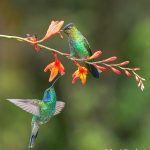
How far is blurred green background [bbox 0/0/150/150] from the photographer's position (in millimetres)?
9211

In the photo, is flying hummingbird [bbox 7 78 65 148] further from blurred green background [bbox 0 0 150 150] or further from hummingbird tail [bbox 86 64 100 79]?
blurred green background [bbox 0 0 150 150]

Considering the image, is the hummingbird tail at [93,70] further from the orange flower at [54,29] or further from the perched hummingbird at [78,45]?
the orange flower at [54,29]

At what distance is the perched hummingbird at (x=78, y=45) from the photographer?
1771 mm

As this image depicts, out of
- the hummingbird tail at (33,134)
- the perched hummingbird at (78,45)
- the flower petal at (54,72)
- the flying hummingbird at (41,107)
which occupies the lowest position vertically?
the hummingbird tail at (33,134)

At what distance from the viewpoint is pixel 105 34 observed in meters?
10.1

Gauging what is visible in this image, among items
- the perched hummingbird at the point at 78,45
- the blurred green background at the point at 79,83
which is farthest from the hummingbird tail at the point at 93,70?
the blurred green background at the point at 79,83

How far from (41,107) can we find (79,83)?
7.60 meters

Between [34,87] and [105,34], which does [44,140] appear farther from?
[105,34]

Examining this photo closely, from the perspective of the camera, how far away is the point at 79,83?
373 inches

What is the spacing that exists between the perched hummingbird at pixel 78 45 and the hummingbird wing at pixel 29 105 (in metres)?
0.20

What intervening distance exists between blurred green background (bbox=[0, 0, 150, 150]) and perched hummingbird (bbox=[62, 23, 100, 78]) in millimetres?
7107

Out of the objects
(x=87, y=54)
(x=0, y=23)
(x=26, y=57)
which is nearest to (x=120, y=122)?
(x=26, y=57)

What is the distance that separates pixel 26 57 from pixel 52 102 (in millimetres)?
8184

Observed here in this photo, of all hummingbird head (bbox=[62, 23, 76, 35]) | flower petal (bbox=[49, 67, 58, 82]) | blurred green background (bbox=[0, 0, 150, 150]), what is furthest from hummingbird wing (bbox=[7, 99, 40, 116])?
blurred green background (bbox=[0, 0, 150, 150])
